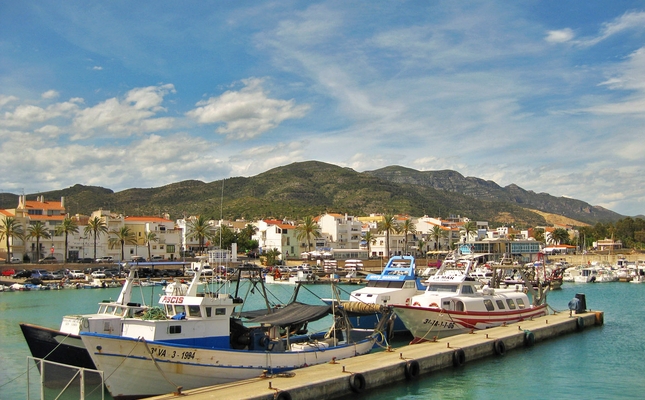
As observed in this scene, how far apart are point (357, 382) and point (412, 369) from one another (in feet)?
11.1

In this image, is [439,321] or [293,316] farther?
[439,321]

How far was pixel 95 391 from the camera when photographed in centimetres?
2089

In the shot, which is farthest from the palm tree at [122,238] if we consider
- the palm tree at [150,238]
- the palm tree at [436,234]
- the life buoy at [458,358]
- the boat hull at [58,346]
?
the life buoy at [458,358]

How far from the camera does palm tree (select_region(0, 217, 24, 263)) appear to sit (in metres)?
89.1

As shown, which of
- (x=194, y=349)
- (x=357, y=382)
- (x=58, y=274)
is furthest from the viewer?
(x=58, y=274)

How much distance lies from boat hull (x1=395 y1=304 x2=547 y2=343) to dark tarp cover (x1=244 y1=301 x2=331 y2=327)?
239 inches

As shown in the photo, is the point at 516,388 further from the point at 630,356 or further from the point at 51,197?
the point at 51,197

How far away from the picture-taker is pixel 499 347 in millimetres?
28078

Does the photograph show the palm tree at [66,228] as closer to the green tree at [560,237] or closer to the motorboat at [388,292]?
the motorboat at [388,292]

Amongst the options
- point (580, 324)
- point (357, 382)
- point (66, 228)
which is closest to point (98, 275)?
point (66, 228)

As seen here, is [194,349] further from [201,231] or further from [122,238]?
[201,231]

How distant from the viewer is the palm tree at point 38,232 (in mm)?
91250

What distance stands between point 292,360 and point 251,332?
210 centimetres

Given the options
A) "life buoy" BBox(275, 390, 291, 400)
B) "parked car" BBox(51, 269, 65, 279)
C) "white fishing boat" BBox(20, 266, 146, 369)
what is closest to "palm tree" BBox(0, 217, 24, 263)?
"parked car" BBox(51, 269, 65, 279)
